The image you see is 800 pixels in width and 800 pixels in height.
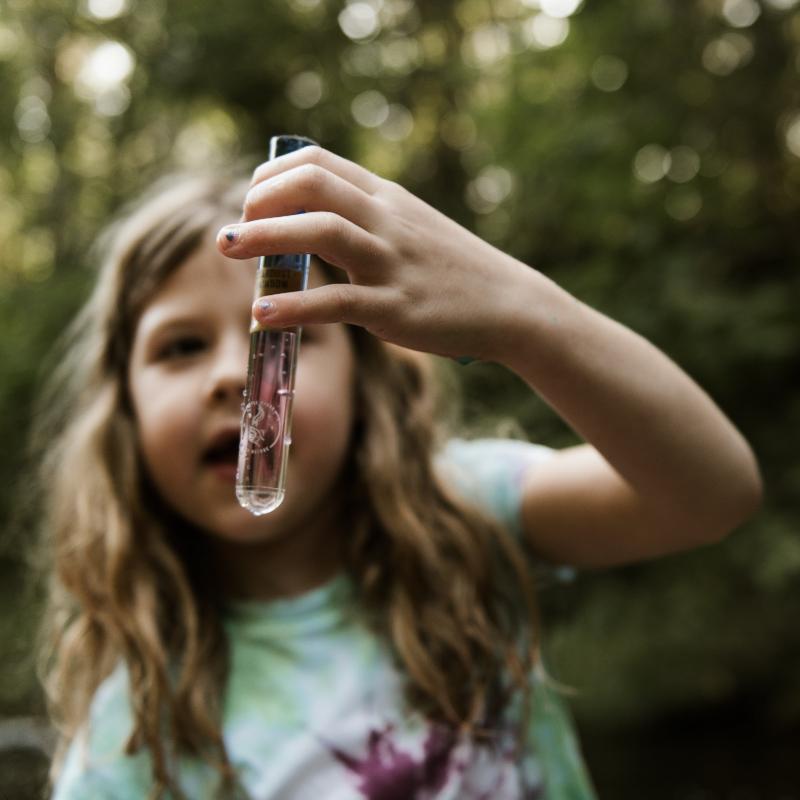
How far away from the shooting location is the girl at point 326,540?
1.24 m

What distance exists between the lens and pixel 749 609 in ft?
11.1

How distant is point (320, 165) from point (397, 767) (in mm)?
953

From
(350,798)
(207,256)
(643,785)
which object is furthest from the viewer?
(643,785)

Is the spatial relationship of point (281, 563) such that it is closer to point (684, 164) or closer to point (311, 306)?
point (311, 306)

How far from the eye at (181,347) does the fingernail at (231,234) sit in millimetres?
624

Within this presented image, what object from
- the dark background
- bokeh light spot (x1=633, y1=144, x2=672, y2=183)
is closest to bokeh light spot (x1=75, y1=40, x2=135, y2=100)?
the dark background

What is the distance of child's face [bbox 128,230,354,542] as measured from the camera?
1355 millimetres

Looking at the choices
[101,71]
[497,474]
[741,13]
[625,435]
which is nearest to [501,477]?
[497,474]

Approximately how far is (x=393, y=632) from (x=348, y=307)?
32.1 inches

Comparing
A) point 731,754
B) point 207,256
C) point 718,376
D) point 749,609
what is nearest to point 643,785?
point 731,754

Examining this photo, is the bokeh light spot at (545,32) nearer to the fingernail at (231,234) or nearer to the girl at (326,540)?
the girl at (326,540)

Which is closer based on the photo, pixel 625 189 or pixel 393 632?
pixel 393 632

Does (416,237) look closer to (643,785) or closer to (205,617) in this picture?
(205,617)

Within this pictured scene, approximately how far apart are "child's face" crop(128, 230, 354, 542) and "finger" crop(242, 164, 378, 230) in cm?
50
